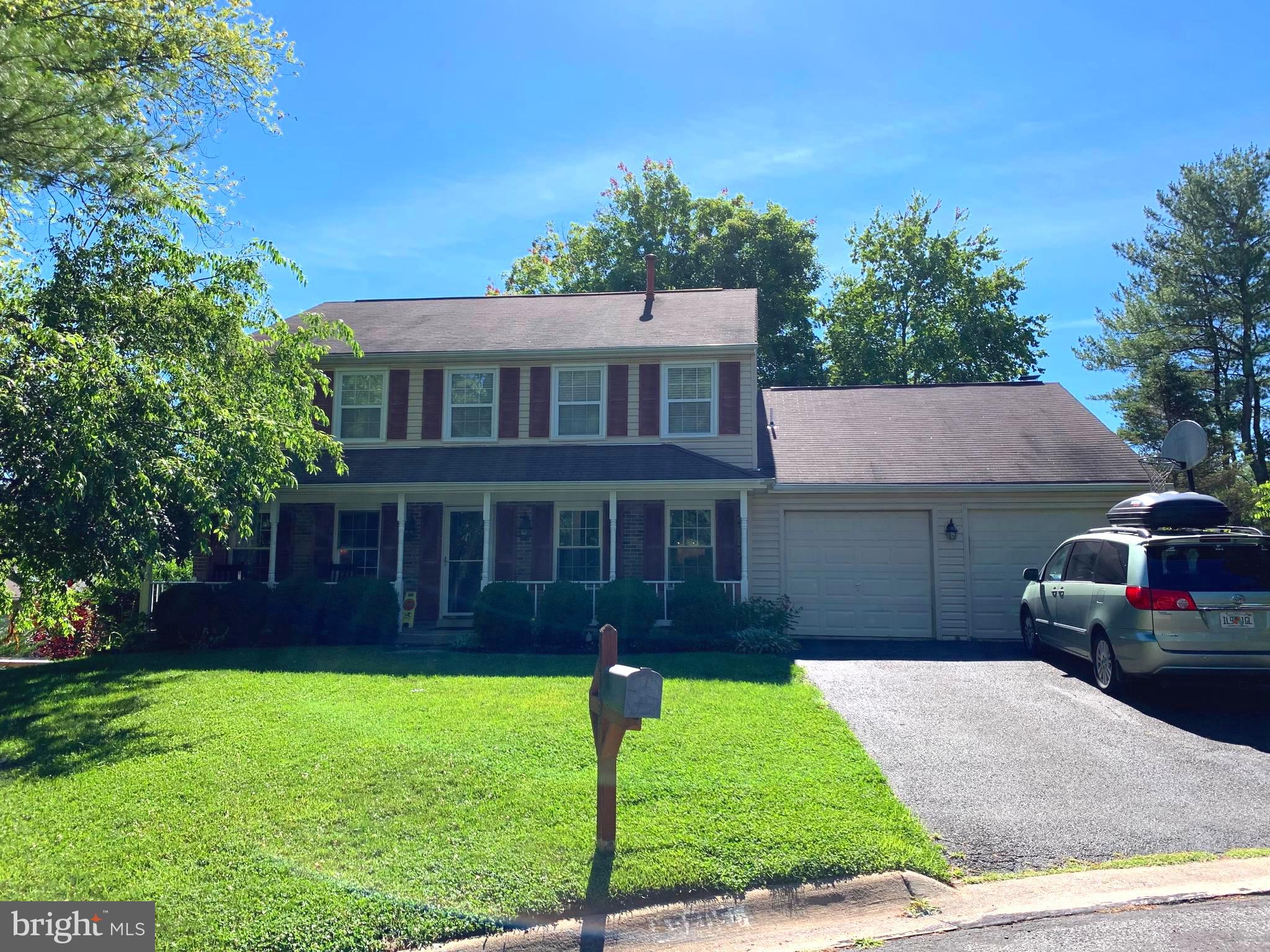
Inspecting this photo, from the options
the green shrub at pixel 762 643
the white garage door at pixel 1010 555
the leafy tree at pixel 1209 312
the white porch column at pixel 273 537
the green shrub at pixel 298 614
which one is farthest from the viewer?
the leafy tree at pixel 1209 312

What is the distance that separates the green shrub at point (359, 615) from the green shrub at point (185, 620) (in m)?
1.76

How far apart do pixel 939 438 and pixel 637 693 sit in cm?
1279

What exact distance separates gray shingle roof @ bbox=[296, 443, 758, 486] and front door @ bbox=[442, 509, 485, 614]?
1085 millimetres

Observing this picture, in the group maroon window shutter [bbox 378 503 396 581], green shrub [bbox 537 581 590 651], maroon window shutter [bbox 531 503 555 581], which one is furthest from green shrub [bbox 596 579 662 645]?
maroon window shutter [bbox 378 503 396 581]

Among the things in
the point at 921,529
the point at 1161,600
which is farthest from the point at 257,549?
the point at 1161,600

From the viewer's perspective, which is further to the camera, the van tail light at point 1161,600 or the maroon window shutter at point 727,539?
the maroon window shutter at point 727,539

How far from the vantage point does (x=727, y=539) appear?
14.7m

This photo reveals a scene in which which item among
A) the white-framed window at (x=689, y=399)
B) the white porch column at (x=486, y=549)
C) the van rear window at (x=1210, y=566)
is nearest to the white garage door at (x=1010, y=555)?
the white-framed window at (x=689, y=399)

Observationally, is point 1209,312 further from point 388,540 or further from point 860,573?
point 388,540

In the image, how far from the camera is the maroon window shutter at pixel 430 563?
49.2 ft

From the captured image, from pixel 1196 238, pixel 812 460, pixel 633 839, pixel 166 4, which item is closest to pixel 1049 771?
pixel 633 839

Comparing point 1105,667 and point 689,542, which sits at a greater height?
point 689,542

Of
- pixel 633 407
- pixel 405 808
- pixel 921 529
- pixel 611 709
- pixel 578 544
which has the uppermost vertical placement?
pixel 633 407

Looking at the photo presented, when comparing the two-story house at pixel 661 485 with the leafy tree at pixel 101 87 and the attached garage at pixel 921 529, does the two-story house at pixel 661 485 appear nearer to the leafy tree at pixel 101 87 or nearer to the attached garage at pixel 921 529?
the attached garage at pixel 921 529
